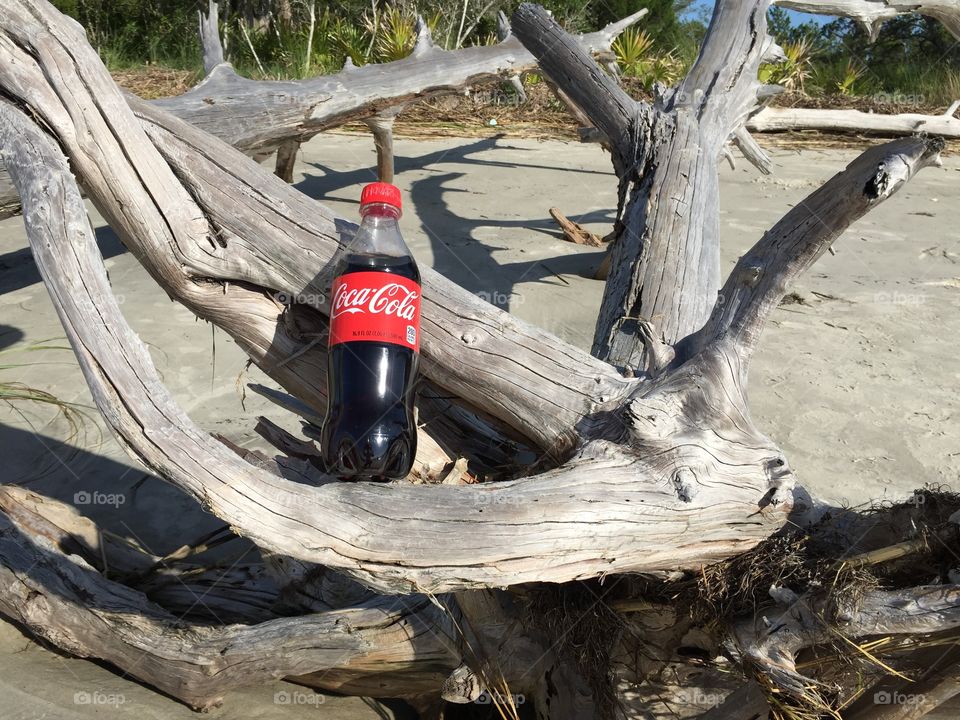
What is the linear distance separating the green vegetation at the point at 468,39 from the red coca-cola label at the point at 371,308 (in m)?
10.1

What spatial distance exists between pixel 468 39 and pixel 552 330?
508 inches

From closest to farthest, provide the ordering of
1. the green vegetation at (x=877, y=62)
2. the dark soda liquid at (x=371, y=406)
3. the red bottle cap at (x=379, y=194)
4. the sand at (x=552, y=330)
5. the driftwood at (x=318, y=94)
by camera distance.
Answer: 1. the dark soda liquid at (x=371, y=406)
2. the red bottle cap at (x=379, y=194)
3. the sand at (x=552, y=330)
4. the driftwood at (x=318, y=94)
5. the green vegetation at (x=877, y=62)

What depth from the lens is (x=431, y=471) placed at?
2.40 metres

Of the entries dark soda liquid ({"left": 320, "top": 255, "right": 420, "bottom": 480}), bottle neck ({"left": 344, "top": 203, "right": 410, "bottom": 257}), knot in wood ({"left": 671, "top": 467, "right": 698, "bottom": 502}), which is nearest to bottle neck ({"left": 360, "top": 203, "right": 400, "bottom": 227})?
bottle neck ({"left": 344, "top": 203, "right": 410, "bottom": 257})

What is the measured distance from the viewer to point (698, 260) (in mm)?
3250

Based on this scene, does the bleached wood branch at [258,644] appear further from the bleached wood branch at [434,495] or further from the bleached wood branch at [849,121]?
the bleached wood branch at [849,121]

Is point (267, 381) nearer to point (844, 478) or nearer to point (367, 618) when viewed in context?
point (367, 618)

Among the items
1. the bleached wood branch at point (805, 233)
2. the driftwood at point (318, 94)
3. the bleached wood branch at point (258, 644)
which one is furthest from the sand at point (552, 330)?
the bleached wood branch at point (805, 233)

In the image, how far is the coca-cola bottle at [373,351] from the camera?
2053 millimetres

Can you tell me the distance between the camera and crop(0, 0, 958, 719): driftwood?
189 cm

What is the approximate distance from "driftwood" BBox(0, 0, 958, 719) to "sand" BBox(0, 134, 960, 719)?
0.27 metres

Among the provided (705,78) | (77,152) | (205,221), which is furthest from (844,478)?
(77,152)

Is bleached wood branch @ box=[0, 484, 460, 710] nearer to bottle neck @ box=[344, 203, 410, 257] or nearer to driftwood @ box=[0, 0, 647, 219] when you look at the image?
bottle neck @ box=[344, 203, 410, 257]

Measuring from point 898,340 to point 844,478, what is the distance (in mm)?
1583
